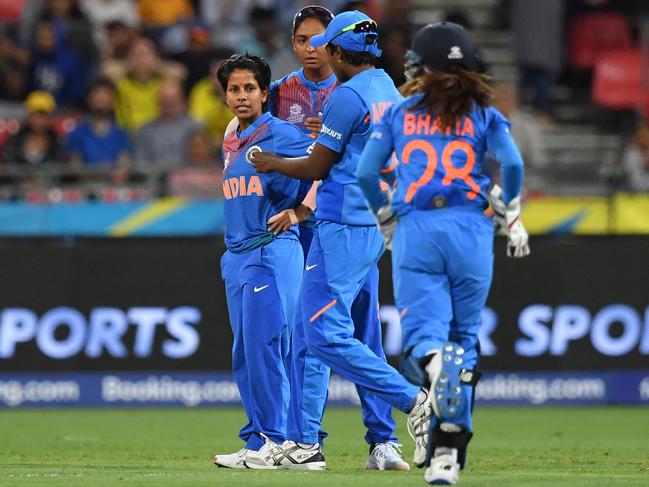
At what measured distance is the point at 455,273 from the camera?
744 centimetres

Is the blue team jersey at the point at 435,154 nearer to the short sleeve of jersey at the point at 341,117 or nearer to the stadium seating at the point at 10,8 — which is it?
the short sleeve of jersey at the point at 341,117

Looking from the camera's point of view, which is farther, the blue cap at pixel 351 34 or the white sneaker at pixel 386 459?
the white sneaker at pixel 386 459

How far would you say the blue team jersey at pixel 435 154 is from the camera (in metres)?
7.47

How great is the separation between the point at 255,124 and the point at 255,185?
376 millimetres

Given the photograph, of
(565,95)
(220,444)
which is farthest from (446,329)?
(565,95)

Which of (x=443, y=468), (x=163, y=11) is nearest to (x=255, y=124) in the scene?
(x=443, y=468)

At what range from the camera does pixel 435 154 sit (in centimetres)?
750

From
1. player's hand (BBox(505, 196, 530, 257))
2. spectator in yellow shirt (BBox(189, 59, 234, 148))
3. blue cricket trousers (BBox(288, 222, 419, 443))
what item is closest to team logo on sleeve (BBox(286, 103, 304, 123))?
blue cricket trousers (BBox(288, 222, 419, 443))

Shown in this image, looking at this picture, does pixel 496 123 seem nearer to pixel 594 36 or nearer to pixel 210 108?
pixel 210 108

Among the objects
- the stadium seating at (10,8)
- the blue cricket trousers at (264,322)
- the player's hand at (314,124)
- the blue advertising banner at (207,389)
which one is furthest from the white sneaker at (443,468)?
the stadium seating at (10,8)

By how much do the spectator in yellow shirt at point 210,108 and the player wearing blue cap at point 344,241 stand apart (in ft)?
26.5

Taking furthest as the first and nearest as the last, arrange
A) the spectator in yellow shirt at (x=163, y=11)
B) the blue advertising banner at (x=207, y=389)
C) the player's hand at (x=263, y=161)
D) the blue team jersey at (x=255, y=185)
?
1. the spectator in yellow shirt at (x=163, y=11)
2. the blue advertising banner at (x=207, y=389)
3. the blue team jersey at (x=255, y=185)
4. the player's hand at (x=263, y=161)

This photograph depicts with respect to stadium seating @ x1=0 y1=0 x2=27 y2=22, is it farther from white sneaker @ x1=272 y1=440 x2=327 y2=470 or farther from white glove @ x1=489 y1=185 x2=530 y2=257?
white glove @ x1=489 y1=185 x2=530 y2=257

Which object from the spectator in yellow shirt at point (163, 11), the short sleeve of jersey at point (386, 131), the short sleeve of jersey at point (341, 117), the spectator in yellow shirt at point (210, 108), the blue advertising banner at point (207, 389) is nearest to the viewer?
the short sleeve of jersey at point (386, 131)
